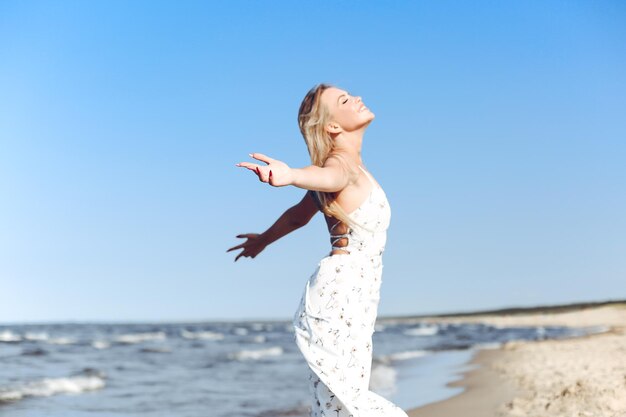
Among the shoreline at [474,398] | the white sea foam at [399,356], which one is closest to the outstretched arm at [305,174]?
the shoreline at [474,398]

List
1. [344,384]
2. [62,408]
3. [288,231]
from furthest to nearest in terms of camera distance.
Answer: [62,408] < [288,231] < [344,384]

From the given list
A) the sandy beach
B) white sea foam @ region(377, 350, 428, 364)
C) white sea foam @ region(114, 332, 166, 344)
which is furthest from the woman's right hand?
white sea foam @ region(114, 332, 166, 344)

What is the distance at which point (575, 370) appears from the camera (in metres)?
9.73

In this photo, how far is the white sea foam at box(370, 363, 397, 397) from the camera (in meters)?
9.39

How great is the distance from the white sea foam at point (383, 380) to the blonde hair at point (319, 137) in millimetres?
5905

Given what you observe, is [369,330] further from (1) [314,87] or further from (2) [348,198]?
(1) [314,87]

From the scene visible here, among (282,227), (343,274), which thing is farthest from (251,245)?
(343,274)

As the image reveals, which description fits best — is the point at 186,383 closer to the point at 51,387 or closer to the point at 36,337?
the point at 51,387

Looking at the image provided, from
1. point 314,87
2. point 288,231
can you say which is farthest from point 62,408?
point 314,87

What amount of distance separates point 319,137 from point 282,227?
2.09 ft

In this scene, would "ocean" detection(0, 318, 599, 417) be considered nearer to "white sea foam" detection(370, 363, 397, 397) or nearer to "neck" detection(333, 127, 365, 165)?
"white sea foam" detection(370, 363, 397, 397)

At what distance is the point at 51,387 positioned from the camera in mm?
10727

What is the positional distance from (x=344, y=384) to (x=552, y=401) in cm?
389

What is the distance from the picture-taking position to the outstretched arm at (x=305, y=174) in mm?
2891
